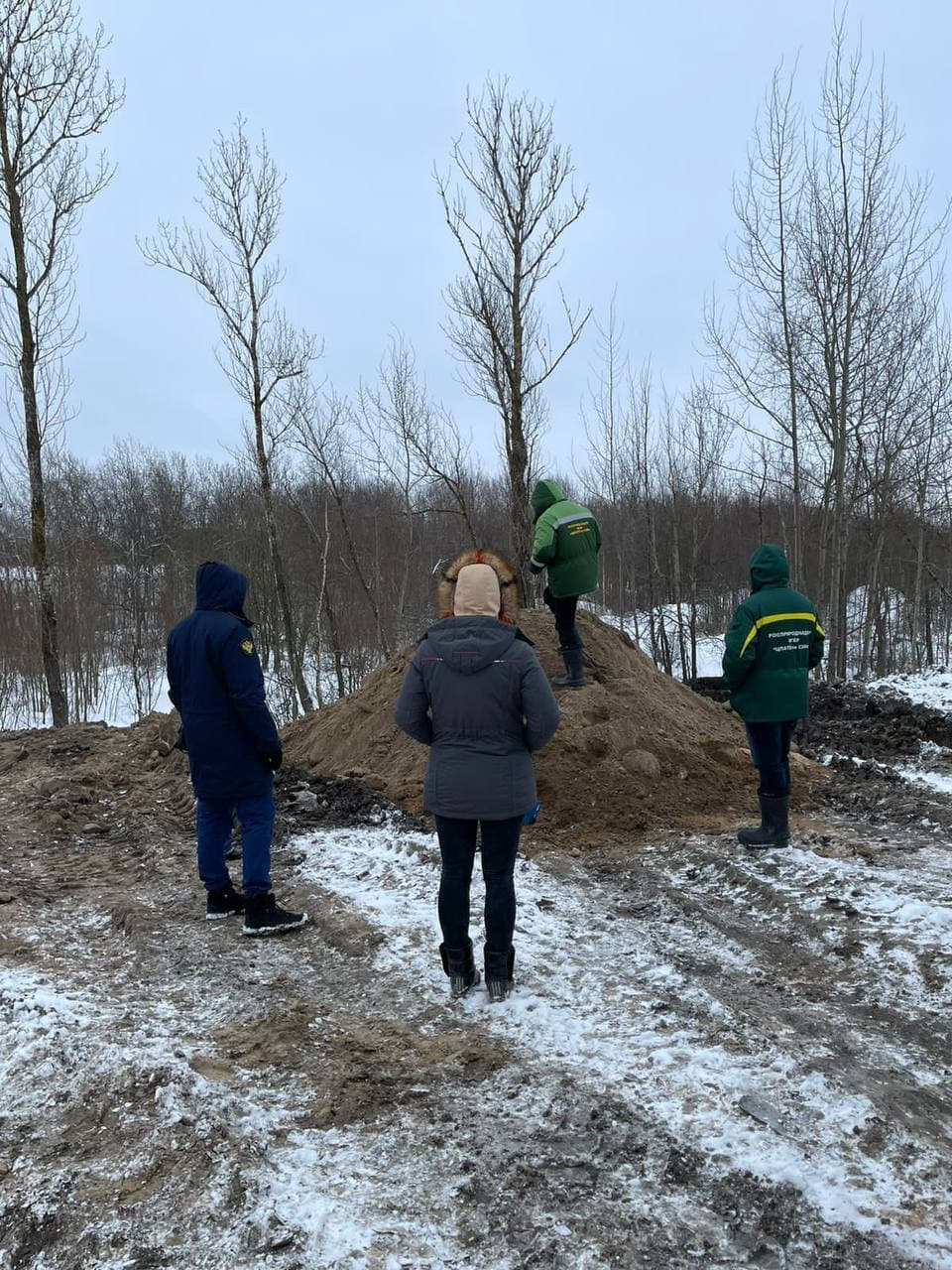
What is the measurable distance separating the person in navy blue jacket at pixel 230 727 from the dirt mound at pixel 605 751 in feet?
7.55

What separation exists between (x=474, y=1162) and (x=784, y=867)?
10.6 feet

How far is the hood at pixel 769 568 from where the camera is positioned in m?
5.56

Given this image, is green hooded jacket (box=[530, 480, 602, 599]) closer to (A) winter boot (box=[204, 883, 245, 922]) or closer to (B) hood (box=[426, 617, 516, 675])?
(B) hood (box=[426, 617, 516, 675])

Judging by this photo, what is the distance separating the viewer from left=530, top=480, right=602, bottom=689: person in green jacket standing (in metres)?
7.11

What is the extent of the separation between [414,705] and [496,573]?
2.34ft

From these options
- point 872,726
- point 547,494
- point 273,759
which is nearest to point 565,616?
point 547,494

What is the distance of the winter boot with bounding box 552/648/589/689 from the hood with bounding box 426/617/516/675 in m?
4.21

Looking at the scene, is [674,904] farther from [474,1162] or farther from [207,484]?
[207,484]

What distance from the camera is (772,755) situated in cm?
550

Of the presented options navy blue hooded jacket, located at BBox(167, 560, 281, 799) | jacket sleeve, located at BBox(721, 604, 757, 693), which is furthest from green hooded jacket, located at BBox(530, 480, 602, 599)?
navy blue hooded jacket, located at BBox(167, 560, 281, 799)

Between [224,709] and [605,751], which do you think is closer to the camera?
[224,709]

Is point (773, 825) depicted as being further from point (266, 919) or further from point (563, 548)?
point (266, 919)

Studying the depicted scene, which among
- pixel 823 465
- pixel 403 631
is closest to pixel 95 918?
pixel 823 465

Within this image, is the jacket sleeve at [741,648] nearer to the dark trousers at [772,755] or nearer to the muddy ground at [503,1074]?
the dark trousers at [772,755]
